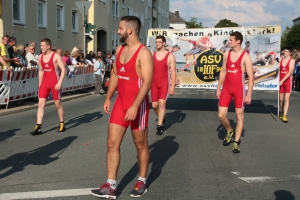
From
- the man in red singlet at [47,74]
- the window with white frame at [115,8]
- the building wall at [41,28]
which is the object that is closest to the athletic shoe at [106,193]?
the man in red singlet at [47,74]

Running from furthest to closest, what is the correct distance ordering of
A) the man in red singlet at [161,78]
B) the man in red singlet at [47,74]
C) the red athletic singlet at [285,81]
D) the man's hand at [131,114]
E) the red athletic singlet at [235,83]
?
the red athletic singlet at [285,81] → the man in red singlet at [161,78] → the man in red singlet at [47,74] → the red athletic singlet at [235,83] → the man's hand at [131,114]

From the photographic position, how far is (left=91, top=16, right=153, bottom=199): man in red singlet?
461 cm

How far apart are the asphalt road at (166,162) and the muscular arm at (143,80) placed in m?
0.95

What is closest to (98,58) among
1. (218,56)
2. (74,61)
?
(74,61)

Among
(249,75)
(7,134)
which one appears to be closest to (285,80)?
(249,75)

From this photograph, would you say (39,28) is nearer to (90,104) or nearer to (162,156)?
(90,104)

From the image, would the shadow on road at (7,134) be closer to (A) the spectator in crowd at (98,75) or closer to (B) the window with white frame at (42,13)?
(A) the spectator in crowd at (98,75)

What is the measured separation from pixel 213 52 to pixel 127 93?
7.69 meters

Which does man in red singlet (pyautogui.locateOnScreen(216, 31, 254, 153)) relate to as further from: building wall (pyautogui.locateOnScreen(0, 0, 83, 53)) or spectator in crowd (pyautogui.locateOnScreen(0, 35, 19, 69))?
building wall (pyautogui.locateOnScreen(0, 0, 83, 53))

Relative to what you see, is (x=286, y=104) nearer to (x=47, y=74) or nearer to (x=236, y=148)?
(x=236, y=148)

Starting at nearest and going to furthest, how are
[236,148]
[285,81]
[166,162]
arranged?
[166,162] → [236,148] → [285,81]

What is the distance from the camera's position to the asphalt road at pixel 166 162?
16.8ft

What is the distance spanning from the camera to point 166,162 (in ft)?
21.6

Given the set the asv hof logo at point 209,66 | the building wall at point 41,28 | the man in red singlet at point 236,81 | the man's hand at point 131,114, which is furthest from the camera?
the building wall at point 41,28
